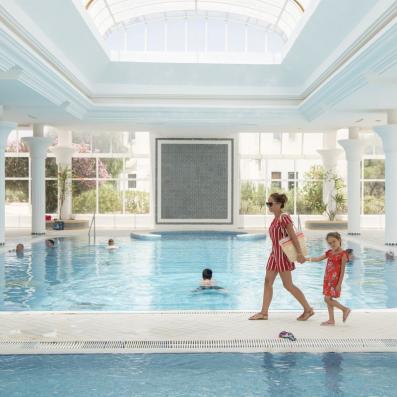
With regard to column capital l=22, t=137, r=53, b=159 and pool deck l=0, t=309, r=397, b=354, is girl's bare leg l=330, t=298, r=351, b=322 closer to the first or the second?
pool deck l=0, t=309, r=397, b=354

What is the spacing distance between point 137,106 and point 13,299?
476 inches

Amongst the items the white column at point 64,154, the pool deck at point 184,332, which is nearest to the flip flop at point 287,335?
the pool deck at point 184,332

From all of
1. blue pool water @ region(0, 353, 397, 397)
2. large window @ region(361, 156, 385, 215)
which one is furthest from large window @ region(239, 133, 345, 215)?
blue pool water @ region(0, 353, 397, 397)

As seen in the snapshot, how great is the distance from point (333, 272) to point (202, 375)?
6.91 ft

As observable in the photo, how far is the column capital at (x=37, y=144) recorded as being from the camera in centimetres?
2142

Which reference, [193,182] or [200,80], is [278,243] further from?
[193,182]

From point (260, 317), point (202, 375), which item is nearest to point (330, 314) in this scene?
point (260, 317)

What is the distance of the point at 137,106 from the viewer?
20359 mm

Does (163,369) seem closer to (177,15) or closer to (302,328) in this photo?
(302,328)

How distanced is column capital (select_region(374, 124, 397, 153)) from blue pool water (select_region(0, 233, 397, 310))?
3032mm

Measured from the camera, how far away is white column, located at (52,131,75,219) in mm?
25391

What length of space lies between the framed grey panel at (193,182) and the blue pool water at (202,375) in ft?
64.1

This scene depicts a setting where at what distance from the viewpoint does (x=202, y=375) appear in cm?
513

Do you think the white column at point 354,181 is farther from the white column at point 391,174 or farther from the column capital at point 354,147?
the white column at point 391,174
